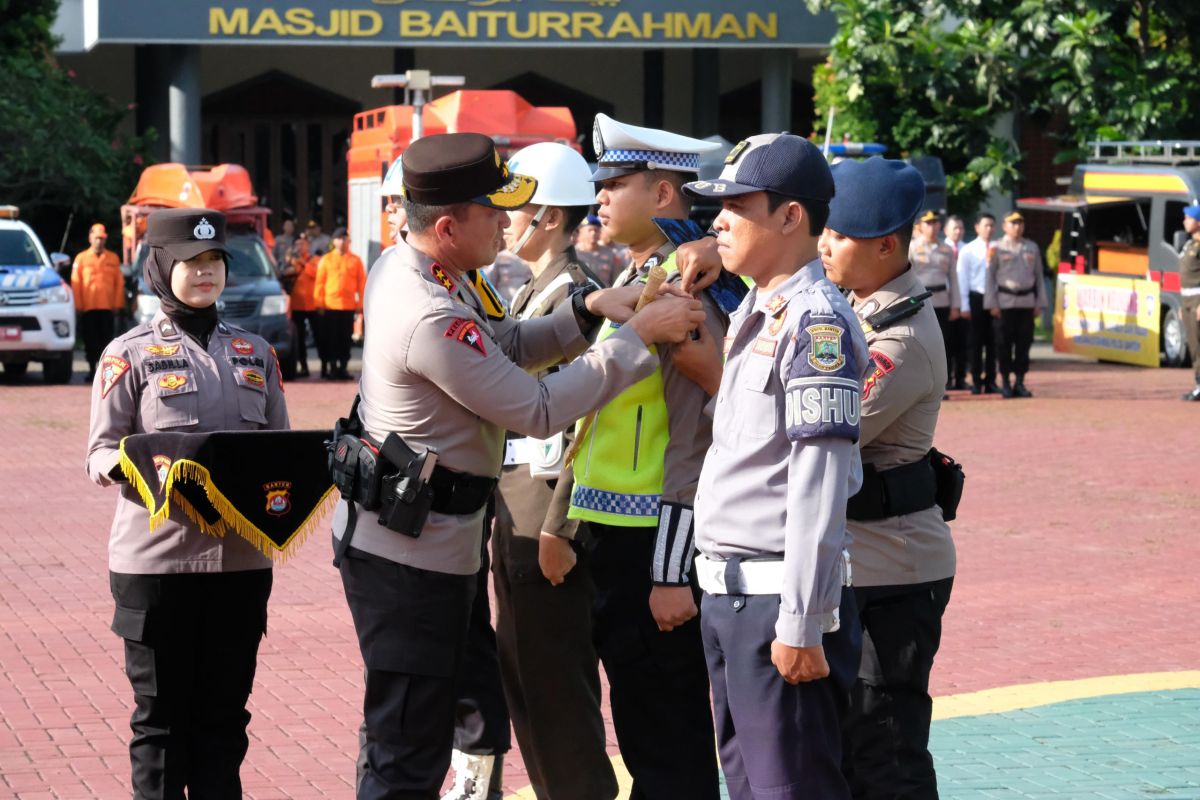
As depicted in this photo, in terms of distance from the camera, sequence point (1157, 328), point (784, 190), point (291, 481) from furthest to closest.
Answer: point (1157, 328) < point (291, 481) < point (784, 190)

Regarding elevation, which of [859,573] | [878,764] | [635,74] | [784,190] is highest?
[635,74]

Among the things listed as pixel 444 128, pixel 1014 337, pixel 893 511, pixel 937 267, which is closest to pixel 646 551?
pixel 893 511

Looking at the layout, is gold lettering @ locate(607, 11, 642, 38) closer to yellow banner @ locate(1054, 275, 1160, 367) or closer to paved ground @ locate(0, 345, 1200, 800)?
yellow banner @ locate(1054, 275, 1160, 367)

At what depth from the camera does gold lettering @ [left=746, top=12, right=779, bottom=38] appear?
32.4 meters

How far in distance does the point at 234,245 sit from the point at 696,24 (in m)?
12.4

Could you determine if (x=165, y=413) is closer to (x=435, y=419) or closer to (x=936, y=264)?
(x=435, y=419)

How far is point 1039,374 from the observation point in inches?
904

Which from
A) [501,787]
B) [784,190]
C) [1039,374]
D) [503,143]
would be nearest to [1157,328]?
[1039,374]

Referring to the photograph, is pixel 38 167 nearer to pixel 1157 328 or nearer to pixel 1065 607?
pixel 1157 328

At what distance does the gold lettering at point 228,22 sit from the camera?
31.0m

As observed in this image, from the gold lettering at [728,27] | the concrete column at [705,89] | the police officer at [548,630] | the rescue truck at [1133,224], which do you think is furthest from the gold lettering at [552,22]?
the police officer at [548,630]

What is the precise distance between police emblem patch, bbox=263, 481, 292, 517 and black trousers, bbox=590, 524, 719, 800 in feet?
3.07

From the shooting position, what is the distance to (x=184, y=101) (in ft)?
104

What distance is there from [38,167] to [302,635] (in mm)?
21359
